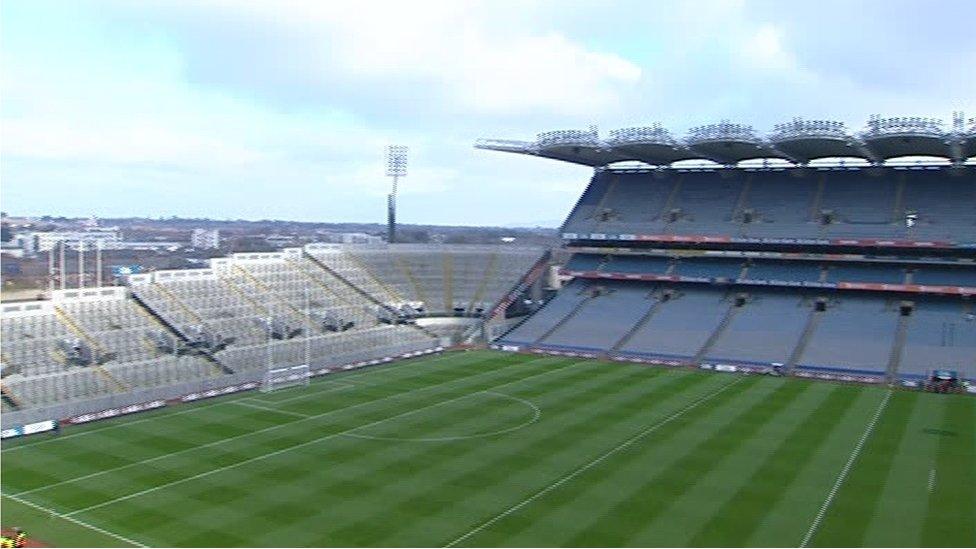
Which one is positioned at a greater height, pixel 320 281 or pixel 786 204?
pixel 786 204

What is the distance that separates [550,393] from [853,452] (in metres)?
16.8

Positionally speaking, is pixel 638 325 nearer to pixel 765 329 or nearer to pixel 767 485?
pixel 765 329

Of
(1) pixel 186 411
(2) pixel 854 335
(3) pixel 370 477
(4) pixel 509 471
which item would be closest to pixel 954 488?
(4) pixel 509 471

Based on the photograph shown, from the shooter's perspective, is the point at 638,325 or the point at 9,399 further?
the point at 638,325

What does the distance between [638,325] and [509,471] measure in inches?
1358

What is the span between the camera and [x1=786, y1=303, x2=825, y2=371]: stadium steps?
5431 centimetres

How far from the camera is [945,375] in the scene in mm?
48844

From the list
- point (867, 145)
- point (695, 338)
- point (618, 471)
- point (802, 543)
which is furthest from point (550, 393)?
point (867, 145)


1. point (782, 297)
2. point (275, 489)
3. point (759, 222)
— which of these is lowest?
point (275, 489)

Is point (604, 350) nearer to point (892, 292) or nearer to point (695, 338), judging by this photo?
point (695, 338)

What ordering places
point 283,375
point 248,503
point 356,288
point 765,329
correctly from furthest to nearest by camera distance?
point 356,288 → point 765,329 → point 283,375 → point 248,503

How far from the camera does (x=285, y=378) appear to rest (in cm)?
4731

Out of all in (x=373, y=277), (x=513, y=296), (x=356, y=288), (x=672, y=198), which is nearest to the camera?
(x=356, y=288)

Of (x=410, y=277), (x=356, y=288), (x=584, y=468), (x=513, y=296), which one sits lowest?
(x=584, y=468)
